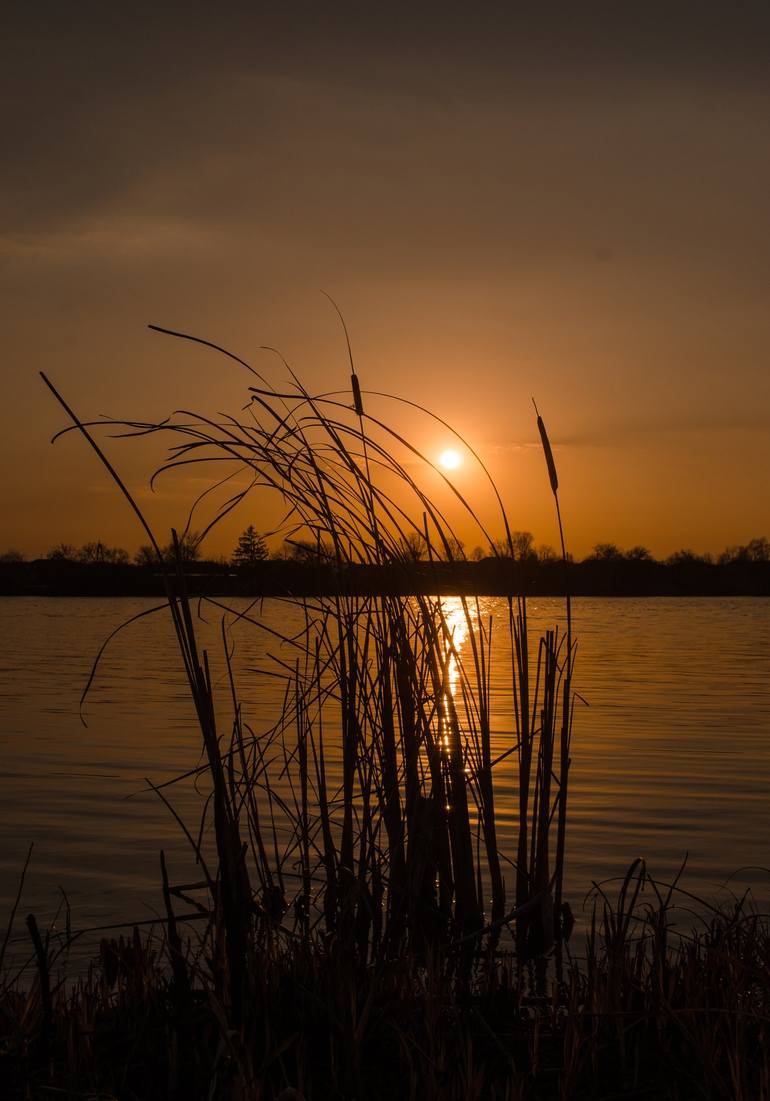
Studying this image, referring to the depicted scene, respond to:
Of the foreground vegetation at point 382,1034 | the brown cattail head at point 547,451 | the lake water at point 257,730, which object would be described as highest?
the brown cattail head at point 547,451

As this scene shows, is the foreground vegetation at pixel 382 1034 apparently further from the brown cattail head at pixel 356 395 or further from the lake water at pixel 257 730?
the brown cattail head at pixel 356 395

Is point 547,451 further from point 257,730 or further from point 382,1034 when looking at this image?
point 257,730

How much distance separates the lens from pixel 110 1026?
2881mm

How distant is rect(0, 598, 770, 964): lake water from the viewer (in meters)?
5.96

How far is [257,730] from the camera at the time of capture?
39.4 feet

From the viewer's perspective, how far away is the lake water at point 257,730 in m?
5.96

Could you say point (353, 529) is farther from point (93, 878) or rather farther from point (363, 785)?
point (93, 878)

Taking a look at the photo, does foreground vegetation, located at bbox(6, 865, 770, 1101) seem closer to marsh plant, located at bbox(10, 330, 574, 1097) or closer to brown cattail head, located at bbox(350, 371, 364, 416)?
marsh plant, located at bbox(10, 330, 574, 1097)

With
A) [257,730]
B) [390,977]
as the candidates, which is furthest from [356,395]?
[257,730]

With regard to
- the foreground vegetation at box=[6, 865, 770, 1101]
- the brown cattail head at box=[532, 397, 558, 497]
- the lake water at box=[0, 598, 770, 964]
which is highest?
the brown cattail head at box=[532, 397, 558, 497]

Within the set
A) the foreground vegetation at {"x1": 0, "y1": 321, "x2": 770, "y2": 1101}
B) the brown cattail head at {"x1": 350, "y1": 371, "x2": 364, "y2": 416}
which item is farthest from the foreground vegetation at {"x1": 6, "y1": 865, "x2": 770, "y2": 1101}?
the brown cattail head at {"x1": 350, "y1": 371, "x2": 364, "y2": 416}

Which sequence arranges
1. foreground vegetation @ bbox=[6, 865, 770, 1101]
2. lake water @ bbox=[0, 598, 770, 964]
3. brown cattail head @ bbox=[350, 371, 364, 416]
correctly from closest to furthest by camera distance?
1. foreground vegetation @ bbox=[6, 865, 770, 1101]
2. brown cattail head @ bbox=[350, 371, 364, 416]
3. lake water @ bbox=[0, 598, 770, 964]

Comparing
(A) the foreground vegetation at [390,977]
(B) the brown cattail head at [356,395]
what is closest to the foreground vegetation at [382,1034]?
(A) the foreground vegetation at [390,977]

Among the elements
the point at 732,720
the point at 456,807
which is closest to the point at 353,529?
the point at 456,807
